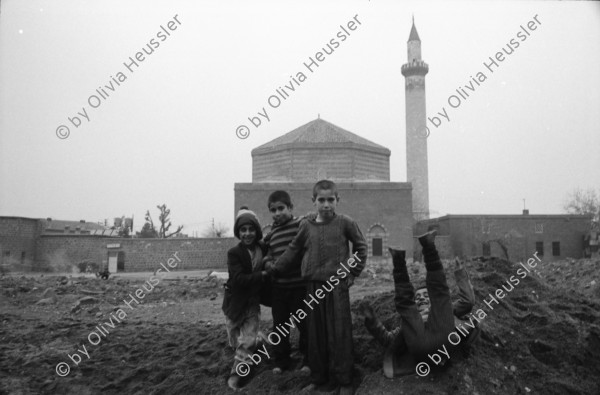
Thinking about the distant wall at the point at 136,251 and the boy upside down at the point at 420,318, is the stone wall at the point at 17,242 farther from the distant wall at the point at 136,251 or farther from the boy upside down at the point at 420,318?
the boy upside down at the point at 420,318

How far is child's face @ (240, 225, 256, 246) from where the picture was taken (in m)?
3.92

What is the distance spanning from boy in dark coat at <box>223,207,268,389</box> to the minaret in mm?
23240

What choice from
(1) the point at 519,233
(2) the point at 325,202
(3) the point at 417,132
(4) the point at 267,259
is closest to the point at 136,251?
(3) the point at 417,132

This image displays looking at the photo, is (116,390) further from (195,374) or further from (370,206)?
(370,206)

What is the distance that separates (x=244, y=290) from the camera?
3.87 m

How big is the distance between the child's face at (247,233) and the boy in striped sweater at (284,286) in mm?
177

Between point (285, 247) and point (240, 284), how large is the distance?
493 millimetres

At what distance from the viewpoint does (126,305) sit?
381 inches

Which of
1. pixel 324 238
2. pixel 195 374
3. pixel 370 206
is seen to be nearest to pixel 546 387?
pixel 324 238

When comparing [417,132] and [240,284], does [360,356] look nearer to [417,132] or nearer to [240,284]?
[240,284]

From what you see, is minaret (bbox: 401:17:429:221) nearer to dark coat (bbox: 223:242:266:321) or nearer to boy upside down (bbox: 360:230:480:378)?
dark coat (bbox: 223:242:266:321)

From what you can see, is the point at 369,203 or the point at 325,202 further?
the point at 369,203

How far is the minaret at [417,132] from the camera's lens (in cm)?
2628

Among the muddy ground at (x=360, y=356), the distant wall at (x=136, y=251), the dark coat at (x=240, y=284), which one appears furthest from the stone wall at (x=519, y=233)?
the dark coat at (x=240, y=284)
